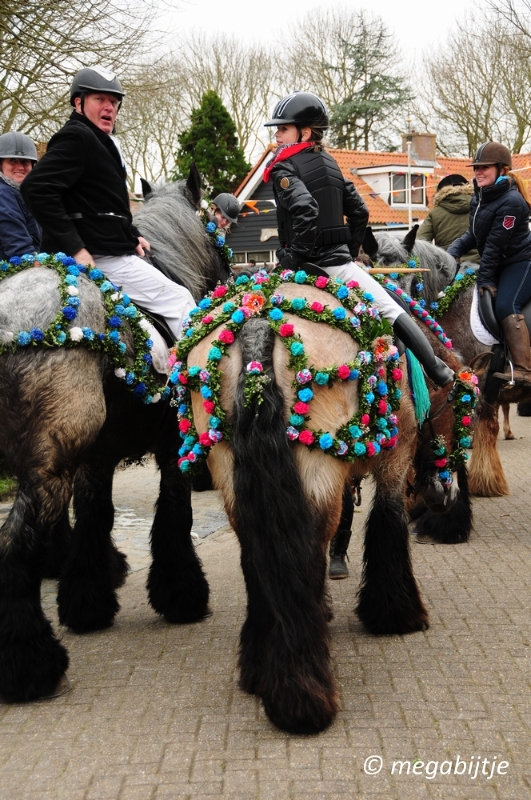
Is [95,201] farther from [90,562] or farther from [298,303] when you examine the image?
[90,562]

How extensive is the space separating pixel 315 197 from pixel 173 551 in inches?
84.6

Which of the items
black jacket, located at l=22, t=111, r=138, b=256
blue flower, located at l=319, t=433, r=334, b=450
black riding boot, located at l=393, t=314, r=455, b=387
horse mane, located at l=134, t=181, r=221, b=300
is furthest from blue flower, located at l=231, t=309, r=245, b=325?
horse mane, located at l=134, t=181, r=221, b=300

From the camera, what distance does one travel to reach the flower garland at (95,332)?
13.2 ft

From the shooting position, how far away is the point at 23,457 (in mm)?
4082

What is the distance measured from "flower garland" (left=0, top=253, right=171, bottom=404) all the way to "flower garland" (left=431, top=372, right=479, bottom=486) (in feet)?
5.35

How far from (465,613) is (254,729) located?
6.05 feet

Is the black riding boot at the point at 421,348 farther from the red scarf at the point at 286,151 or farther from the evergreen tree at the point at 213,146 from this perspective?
the evergreen tree at the point at 213,146

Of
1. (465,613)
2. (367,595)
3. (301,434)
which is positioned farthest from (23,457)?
(465,613)

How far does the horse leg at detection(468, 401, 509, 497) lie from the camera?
829cm

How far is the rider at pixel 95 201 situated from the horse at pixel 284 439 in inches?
34.7

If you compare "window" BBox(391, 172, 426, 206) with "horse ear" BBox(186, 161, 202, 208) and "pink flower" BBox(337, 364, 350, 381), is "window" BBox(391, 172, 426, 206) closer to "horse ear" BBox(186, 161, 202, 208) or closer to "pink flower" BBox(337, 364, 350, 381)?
"horse ear" BBox(186, 161, 202, 208)

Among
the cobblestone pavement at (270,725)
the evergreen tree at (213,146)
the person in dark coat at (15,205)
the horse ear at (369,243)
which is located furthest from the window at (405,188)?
the cobblestone pavement at (270,725)

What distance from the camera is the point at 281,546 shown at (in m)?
3.54

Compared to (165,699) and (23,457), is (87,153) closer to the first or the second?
(23,457)
